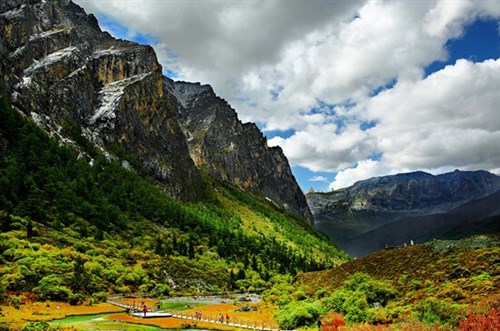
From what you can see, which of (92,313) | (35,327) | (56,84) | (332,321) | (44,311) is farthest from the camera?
(56,84)

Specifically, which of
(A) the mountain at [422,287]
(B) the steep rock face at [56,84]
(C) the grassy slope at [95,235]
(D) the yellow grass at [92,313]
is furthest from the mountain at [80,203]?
(A) the mountain at [422,287]

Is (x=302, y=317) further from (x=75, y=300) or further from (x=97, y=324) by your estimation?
(x=75, y=300)

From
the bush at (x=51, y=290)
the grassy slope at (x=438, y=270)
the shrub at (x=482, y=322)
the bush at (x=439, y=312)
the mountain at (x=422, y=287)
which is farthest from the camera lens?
the bush at (x=51, y=290)

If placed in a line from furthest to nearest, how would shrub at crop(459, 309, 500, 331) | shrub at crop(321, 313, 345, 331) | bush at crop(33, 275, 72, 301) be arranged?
bush at crop(33, 275, 72, 301) → shrub at crop(321, 313, 345, 331) → shrub at crop(459, 309, 500, 331)

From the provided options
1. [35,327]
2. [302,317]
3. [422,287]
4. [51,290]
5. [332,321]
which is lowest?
[332,321]

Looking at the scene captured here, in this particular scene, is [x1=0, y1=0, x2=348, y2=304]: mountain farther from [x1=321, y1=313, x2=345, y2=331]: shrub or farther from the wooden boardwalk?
[x1=321, y1=313, x2=345, y2=331]: shrub

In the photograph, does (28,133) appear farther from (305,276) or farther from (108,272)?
(305,276)

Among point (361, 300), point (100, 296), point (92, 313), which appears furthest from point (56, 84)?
point (361, 300)

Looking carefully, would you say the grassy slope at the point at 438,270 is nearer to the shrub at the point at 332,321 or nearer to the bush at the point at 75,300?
the shrub at the point at 332,321

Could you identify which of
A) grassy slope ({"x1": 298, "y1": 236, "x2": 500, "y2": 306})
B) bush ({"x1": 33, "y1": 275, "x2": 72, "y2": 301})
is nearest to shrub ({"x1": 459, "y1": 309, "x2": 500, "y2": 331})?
grassy slope ({"x1": 298, "y1": 236, "x2": 500, "y2": 306})

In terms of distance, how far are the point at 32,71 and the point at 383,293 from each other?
551 feet

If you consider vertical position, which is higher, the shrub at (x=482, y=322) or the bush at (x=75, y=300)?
the bush at (x=75, y=300)

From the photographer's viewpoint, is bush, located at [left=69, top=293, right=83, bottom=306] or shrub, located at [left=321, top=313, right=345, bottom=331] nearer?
shrub, located at [left=321, top=313, right=345, bottom=331]

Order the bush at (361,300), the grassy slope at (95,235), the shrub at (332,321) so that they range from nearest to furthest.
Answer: the shrub at (332,321) < the bush at (361,300) < the grassy slope at (95,235)
